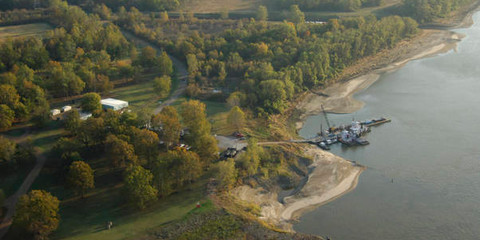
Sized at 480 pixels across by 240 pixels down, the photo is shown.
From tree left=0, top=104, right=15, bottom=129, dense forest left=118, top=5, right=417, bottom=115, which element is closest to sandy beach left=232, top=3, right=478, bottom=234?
dense forest left=118, top=5, right=417, bottom=115

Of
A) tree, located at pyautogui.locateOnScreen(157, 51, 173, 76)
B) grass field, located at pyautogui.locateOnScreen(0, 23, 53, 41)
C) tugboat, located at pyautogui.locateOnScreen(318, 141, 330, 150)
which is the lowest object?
tugboat, located at pyautogui.locateOnScreen(318, 141, 330, 150)

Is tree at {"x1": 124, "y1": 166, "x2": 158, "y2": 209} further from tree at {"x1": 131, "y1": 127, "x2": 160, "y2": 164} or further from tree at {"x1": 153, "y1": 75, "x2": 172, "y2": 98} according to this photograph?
tree at {"x1": 153, "y1": 75, "x2": 172, "y2": 98}

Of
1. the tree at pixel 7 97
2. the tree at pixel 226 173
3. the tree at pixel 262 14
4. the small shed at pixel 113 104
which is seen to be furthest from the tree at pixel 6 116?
the tree at pixel 262 14

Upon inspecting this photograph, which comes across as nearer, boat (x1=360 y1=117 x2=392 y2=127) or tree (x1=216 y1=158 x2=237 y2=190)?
tree (x1=216 y1=158 x2=237 y2=190)

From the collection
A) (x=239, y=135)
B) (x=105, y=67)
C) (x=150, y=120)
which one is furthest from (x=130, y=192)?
(x=105, y=67)

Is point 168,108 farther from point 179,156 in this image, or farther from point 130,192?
point 130,192

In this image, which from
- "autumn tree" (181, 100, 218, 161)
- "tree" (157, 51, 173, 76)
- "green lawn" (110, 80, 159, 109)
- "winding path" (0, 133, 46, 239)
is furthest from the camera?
"tree" (157, 51, 173, 76)

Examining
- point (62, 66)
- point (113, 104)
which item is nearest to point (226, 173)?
point (113, 104)

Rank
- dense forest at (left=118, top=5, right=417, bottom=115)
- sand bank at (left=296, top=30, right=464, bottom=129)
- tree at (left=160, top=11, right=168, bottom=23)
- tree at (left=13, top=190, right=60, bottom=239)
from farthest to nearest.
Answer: tree at (left=160, top=11, right=168, bottom=23), sand bank at (left=296, top=30, right=464, bottom=129), dense forest at (left=118, top=5, right=417, bottom=115), tree at (left=13, top=190, right=60, bottom=239)
